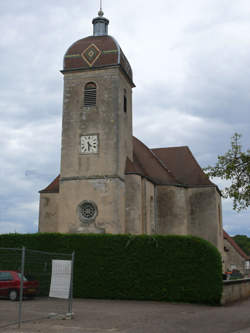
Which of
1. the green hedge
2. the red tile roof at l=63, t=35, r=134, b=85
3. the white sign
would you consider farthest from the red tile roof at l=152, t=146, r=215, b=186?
the white sign

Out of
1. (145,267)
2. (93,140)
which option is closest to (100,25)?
(93,140)

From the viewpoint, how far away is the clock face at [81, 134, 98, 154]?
88.3 ft

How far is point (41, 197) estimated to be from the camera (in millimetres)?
30266

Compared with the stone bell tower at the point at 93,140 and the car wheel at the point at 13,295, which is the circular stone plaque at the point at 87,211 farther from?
the car wheel at the point at 13,295

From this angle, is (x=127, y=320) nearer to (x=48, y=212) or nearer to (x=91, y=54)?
(x=48, y=212)

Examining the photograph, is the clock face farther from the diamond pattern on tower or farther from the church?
the diamond pattern on tower

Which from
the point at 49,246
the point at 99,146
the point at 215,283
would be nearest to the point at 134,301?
the point at 215,283

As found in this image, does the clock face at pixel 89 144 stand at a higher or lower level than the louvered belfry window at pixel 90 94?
lower

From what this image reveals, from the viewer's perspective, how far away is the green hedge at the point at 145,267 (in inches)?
693

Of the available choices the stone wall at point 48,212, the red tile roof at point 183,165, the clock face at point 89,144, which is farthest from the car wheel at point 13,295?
the red tile roof at point 183,165

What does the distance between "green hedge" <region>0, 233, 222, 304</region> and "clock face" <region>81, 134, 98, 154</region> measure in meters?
8.26

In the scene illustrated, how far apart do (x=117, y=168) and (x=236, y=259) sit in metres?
23.0

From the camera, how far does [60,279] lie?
11531 millimetres

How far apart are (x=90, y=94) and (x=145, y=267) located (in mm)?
13842
